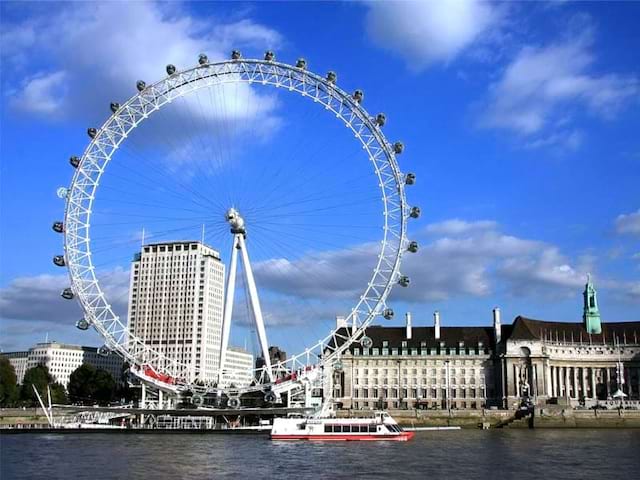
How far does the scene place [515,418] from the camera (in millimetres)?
98250

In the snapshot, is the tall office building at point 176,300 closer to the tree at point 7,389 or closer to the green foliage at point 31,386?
the green foliage at point 31,386

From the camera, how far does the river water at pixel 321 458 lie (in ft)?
139

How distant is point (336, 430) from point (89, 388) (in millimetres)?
72594

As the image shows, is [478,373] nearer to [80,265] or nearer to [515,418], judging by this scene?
[515,418]

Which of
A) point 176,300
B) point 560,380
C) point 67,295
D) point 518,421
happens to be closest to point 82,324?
point 67,295

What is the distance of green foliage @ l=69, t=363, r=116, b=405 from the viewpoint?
130m

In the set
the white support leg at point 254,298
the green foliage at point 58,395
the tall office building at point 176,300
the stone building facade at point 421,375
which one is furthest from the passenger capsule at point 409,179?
the tall office building at point 176,300

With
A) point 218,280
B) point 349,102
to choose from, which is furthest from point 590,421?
point 218,280

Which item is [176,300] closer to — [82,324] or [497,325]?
[497,325]

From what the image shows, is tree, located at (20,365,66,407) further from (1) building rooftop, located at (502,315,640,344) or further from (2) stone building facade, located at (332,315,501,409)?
(1) building rooftop, located at (502,315,640,344)

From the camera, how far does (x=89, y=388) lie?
427 ft

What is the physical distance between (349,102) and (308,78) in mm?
4261

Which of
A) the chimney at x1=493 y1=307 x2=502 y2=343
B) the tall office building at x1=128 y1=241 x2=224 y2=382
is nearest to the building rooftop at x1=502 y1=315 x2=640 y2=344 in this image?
the chimney at x1=493 y1=307 x2=502 y2=343

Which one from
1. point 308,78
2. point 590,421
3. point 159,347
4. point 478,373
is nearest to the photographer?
point 308,78
